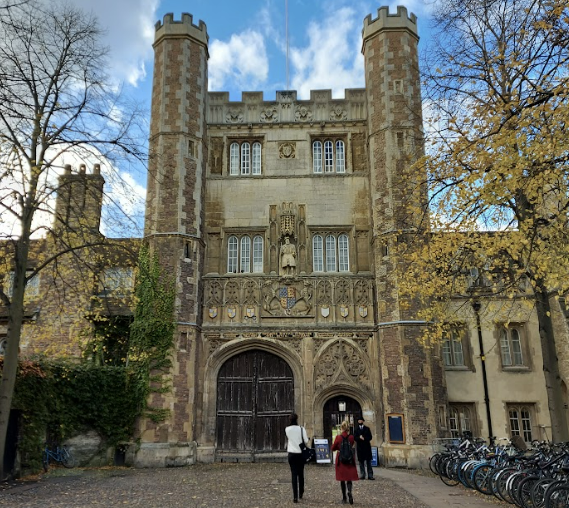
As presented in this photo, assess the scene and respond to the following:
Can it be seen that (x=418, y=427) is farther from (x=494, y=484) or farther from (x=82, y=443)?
(x=82, y=443)

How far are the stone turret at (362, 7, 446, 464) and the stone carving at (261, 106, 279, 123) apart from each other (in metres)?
3.52

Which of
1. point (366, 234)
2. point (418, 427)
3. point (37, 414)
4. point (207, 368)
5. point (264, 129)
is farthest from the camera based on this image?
point (264, 129)

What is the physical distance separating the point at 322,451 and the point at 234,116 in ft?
41.2

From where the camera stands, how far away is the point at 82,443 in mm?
17656

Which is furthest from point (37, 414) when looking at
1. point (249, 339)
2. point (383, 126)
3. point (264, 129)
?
point (383, 126)

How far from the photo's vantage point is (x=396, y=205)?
19.1 meters

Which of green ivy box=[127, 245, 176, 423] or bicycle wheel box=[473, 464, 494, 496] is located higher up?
green ivy box=[127, 245, 176, 423]

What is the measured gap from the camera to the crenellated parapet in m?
21.8

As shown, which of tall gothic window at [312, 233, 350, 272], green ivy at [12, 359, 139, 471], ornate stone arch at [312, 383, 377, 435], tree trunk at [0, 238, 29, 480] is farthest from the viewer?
tall gothic window at [312, 233, 350, 272]

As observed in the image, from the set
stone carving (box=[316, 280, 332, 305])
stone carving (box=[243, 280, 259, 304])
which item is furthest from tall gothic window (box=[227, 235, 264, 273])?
stone carving (box=[316, 280, 332, 305])

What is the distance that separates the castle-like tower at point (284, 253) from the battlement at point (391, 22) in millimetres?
74

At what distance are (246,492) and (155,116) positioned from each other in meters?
14.2

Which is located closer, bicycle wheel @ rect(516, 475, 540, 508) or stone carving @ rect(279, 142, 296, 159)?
bicycle wheel @ rect(516, 475, 540, 508)

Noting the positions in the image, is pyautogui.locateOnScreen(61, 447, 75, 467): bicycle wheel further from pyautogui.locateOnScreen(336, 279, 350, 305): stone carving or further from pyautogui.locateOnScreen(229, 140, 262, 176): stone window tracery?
pyautogui.locateOnScreen(229, 140, 262, 176): stone window tracery
